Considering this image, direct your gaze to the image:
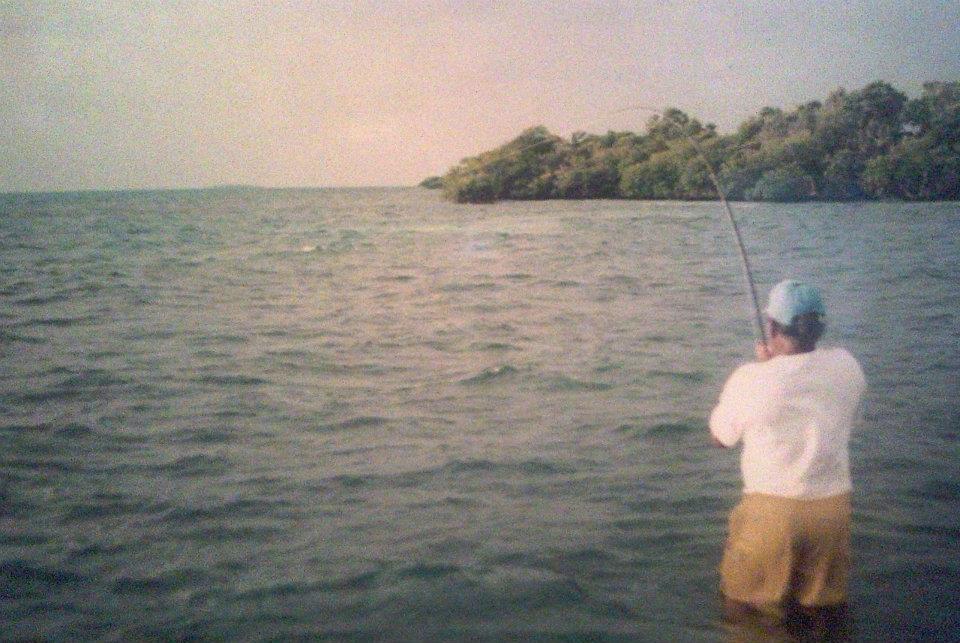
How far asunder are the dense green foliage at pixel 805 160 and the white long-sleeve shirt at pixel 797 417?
141 ft

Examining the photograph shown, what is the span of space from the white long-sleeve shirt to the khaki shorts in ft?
0.29

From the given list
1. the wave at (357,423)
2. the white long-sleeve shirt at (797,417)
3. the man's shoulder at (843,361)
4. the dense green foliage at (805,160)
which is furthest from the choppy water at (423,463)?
the dense green foliage at (805,160)

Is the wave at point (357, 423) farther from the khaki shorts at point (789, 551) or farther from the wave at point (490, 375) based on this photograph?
the khaki shorts at point (789, 551)

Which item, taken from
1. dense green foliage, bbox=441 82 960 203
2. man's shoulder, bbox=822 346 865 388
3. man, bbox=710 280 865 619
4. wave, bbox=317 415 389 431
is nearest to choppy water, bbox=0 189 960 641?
wave, bbox=317 415 389 431

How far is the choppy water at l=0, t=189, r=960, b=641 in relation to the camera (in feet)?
17.4

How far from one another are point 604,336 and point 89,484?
27.2 ft

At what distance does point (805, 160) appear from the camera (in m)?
52.5

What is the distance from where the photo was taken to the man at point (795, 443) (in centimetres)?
401

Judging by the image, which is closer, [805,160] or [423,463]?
[423,463]

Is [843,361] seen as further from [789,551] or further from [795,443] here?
[789,551]

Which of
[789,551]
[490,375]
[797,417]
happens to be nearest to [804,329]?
[797,417]

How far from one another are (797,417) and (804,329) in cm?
40

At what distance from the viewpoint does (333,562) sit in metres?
5.84

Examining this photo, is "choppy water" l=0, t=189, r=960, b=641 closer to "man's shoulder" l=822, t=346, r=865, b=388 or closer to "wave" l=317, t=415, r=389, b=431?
"wave" l=317, t=415, r=389, b=431
